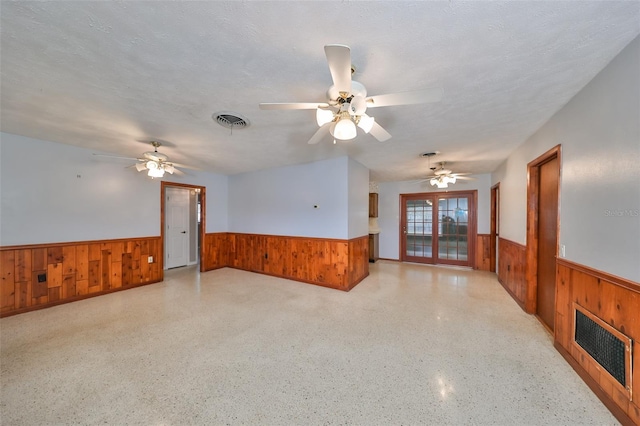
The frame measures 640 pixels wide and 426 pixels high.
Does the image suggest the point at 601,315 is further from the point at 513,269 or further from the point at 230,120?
the point at 230,120

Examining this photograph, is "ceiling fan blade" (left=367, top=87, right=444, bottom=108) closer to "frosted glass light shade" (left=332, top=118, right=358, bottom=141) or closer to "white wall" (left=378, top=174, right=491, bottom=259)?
"frosted glass light shade" (left=332, top=118, right=358, bottom=141)

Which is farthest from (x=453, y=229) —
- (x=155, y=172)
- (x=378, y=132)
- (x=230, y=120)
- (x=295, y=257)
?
(x=155, y=172)

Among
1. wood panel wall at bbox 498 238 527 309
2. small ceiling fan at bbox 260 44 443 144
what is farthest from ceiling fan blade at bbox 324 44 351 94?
wood panel wall at bbox 498 238 527 309

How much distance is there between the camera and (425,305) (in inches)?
126

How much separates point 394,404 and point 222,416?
116 centimetres

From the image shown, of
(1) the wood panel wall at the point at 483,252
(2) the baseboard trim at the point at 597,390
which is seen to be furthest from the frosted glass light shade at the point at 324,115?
(1) the wood panel wall at the point at 483,252

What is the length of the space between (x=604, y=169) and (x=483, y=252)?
434 centimetres

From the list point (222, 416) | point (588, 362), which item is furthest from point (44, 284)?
point (588, 362)

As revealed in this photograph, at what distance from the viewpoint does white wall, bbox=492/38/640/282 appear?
139cm

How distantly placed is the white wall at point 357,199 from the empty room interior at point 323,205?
89 mm

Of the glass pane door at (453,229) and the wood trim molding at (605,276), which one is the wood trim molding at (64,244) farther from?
the glass pane door at (453,229)

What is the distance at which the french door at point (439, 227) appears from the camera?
5.61 meters

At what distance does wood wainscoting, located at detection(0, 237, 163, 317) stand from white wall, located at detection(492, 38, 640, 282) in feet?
19.4

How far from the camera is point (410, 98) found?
1.44 meters
